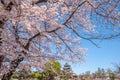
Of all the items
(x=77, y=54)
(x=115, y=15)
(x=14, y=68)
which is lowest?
(x=14, y=68)

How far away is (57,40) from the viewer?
1048 centimetres

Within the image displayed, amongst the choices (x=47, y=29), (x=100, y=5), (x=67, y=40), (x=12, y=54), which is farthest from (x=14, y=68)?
(x=100, y=5)

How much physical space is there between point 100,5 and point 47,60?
2928mm

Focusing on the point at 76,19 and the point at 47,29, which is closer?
the point at 47,29

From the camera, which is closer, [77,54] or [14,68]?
[14,68]

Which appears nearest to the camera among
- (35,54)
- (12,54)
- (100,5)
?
(12,54)

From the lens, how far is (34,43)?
10141 millimetres

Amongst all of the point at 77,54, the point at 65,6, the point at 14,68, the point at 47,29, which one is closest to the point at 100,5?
the point at 65,6

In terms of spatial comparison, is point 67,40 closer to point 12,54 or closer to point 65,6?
point 65,6

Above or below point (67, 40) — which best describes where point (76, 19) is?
above

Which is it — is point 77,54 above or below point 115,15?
below

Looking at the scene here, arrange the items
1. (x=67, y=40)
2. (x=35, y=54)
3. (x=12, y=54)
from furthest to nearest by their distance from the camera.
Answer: (x=67, y=40) → (x=35, y=54) → (x=12, y=54)

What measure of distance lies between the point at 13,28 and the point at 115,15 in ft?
11.3

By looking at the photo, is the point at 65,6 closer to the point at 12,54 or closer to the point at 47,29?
the point at 47,29
